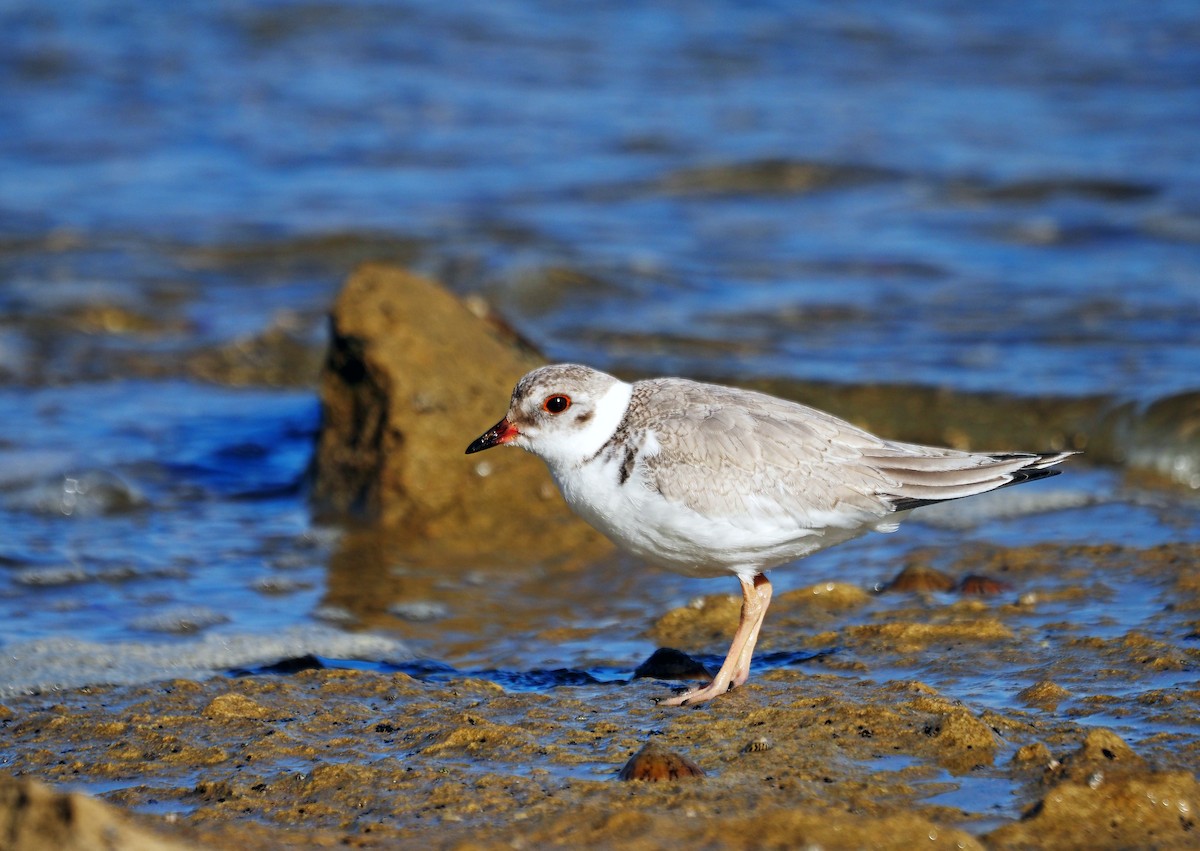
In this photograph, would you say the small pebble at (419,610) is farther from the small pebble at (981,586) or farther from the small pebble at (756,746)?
the small pebble at (756,746)

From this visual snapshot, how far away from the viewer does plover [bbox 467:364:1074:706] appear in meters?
5.29

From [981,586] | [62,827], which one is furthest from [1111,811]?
[62,827]

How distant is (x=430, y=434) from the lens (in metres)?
8.12

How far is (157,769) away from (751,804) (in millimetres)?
2036

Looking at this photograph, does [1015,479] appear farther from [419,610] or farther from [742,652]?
[419,610]

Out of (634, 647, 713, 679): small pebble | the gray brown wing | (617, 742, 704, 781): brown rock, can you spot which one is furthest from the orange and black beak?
(617, 742, 704, 781): brown rock

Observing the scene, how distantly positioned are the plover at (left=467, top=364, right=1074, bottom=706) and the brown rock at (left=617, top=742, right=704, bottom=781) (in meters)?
0.85

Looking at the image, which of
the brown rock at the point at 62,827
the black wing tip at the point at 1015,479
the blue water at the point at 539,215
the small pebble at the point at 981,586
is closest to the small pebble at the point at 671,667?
the black wing tip at the point at 1015,479

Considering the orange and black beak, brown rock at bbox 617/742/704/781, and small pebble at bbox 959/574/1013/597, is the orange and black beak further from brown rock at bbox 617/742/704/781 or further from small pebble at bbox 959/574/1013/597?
small pebble at bbox 959/574/1013/597

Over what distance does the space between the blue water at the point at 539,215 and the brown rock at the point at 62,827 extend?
11.6 feet

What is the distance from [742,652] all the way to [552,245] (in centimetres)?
941

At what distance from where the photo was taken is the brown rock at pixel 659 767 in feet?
14.0

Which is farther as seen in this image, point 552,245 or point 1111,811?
point 552,245

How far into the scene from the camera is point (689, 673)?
5668 millimetres
